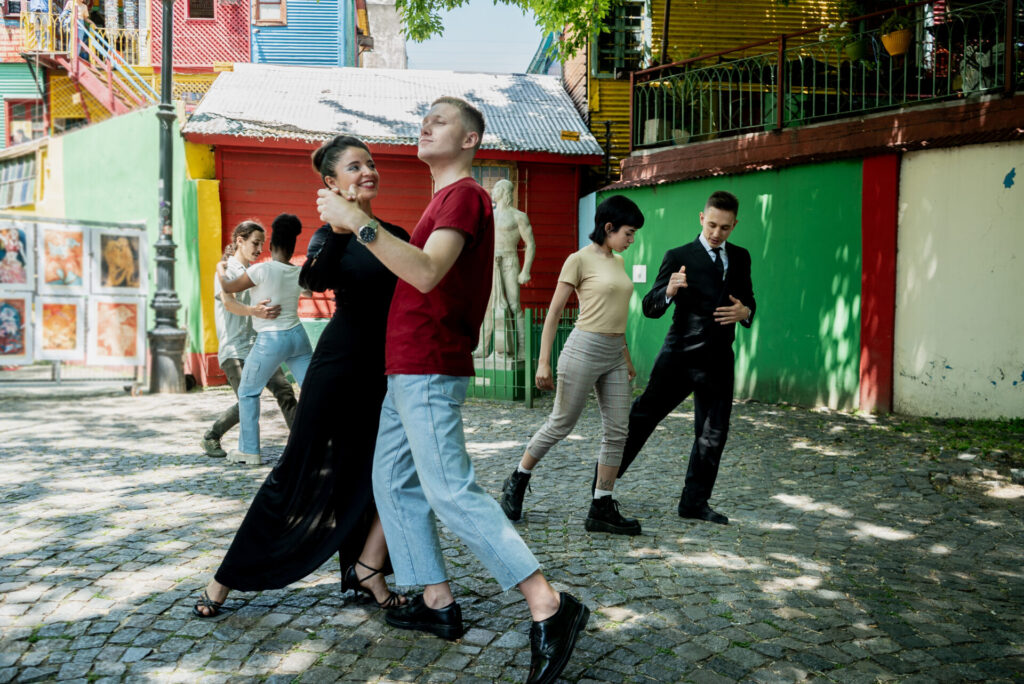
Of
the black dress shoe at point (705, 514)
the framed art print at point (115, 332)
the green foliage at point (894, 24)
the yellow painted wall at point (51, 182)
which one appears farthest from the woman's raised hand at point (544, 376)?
the yellow painted wall at point (51, 182)

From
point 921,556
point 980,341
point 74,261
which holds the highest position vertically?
point 74,261

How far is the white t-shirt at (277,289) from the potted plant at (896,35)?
7.84 meters

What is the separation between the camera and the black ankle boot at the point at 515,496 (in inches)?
211

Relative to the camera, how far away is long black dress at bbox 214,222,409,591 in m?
3.50

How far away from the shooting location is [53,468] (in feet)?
22.9

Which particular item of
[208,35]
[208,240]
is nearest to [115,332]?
[208,240]

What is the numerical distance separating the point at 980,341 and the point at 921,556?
491cm

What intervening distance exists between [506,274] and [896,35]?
558 cm

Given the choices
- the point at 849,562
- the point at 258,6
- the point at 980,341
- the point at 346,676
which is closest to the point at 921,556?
the point at 849,562

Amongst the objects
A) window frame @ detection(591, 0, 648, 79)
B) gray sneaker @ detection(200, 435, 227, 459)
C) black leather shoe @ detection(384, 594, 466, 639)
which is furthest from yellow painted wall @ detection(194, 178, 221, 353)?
black leather shoe @ detection(384, 594, 466, 639)

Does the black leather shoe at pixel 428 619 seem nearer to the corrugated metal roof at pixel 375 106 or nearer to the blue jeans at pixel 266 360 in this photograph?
the blue jeans at pixel 266 360

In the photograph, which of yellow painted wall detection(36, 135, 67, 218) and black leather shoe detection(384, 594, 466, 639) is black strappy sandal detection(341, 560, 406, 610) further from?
yellow painted wall detection(36, 135, 67, 218)

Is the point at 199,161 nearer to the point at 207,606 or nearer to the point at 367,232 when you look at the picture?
the point at 207,606

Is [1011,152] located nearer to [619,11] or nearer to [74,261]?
[619,11]
